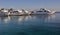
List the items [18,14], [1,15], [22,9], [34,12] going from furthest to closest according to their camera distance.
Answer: [34,12]
[22,9]
[18,14]
[1,15]

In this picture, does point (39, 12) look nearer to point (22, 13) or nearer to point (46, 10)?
point (46, 10)

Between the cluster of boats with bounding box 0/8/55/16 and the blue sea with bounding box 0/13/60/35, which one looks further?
the cluster of boats with bounding box 0/8/55/16

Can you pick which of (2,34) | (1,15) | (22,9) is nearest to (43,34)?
(2,34)

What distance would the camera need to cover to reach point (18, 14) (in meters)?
44.7

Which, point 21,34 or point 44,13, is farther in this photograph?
point 44,13

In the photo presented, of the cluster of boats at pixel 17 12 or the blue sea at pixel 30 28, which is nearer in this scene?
the blue sea at pixel 30 28

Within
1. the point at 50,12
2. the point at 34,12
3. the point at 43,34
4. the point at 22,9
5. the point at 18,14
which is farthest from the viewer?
the point at 34,12

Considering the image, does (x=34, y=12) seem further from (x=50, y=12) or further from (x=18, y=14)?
(x=18, y=14)

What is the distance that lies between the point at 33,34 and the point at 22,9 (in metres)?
37.0

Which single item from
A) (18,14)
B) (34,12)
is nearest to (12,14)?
(18,14)

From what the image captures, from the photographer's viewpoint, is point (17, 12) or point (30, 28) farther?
point (17, 12)

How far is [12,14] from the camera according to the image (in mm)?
45438

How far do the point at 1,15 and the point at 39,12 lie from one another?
1884 centimetres

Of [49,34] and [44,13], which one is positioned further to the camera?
[44,13]
